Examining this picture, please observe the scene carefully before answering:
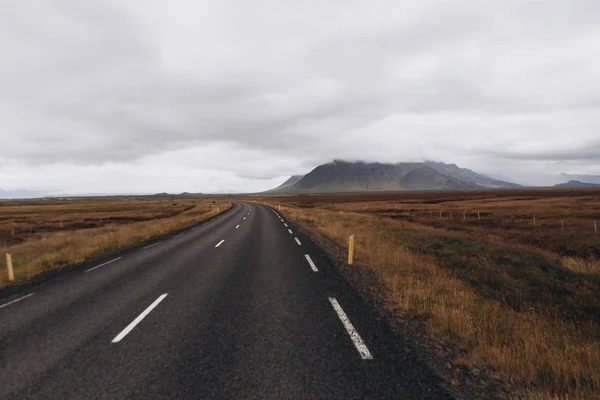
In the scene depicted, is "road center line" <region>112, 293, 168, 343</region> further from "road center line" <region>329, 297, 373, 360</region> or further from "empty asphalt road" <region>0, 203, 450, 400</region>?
"road center line" <region>329, 297, 373, 360</region>

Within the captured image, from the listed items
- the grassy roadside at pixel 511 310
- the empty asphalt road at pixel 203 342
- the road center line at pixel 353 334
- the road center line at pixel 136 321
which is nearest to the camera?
the empty asphalt road at pixel 203 342

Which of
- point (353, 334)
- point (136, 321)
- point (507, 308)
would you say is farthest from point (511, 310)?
point (136, 321)

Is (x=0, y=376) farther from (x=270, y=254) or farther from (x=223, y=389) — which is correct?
(x=270, y=254)

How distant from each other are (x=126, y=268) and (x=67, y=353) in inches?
246

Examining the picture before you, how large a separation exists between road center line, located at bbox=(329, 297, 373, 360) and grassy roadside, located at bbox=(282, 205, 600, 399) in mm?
1164

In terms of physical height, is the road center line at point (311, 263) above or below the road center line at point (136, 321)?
below

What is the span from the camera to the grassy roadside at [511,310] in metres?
3.85

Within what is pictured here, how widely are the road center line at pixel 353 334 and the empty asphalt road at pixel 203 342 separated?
16 millimetres

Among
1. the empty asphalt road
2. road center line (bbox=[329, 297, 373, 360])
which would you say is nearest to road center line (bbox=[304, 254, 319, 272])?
the empty asphalt road

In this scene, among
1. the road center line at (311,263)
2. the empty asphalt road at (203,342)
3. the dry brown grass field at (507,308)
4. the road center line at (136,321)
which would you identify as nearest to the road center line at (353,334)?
the empty asphalt road at (203,342)

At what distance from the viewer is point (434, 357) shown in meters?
4.25

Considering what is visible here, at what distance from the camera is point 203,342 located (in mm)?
4789

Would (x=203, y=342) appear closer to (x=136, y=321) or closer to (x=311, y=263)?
(x=136, y=321)

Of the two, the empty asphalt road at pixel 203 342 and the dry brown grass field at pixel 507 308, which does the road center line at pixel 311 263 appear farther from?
the dry brown grass field at pixel 507 308
